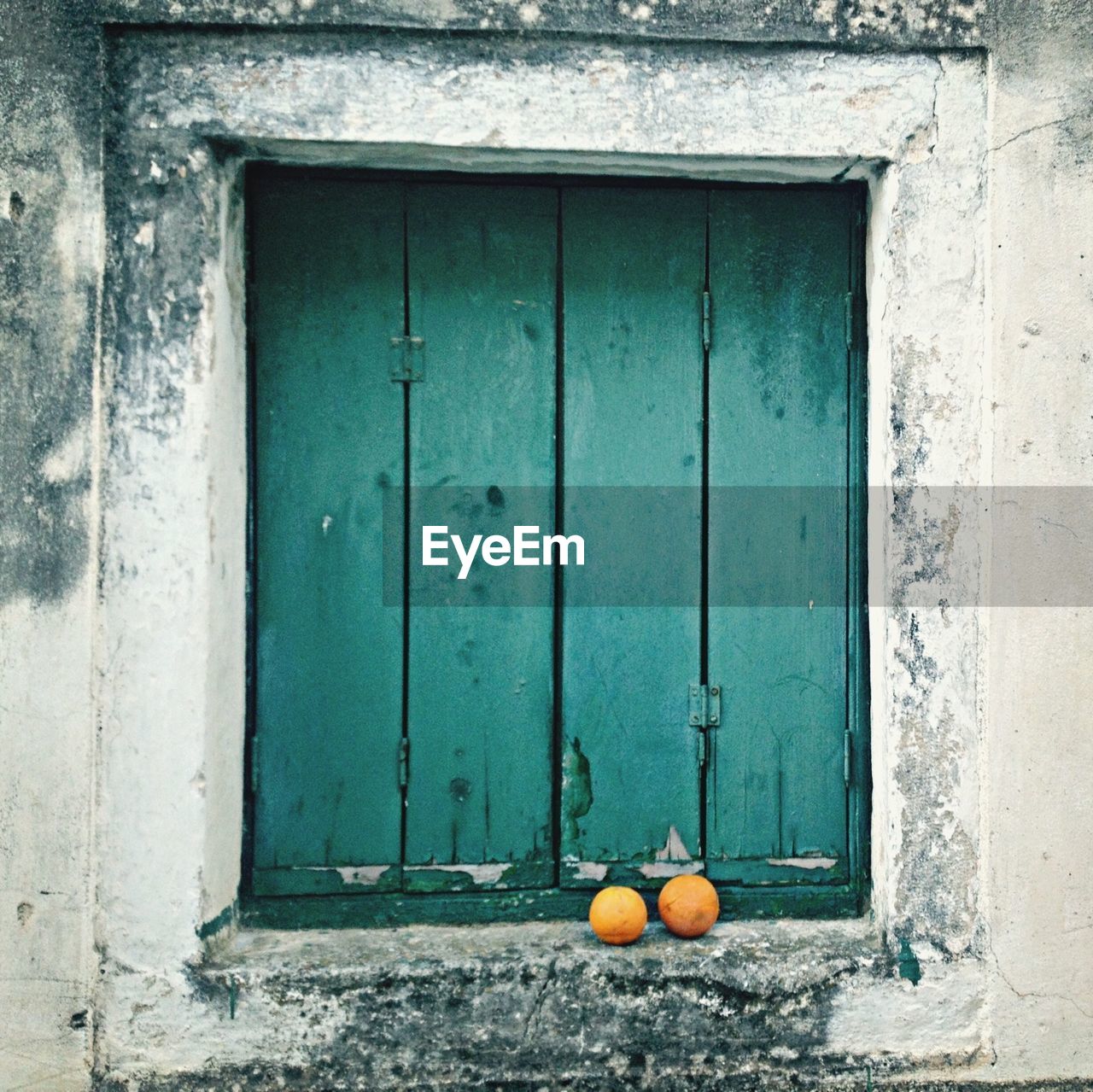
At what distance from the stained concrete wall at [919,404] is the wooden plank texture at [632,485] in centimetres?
46

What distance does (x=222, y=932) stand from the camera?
2094 mm

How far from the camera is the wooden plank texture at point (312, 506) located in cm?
220

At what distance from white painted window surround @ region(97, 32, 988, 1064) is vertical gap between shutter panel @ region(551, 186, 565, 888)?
0.91ft

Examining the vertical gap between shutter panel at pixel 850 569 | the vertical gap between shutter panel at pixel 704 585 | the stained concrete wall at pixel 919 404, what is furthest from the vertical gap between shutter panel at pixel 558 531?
the vertical gap between shutter panel at pixel 850 569

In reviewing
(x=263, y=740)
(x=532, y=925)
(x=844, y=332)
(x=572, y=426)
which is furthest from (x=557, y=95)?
(x=532, y=925)

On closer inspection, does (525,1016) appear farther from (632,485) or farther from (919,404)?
(919,404)

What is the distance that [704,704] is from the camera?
2.23 metres

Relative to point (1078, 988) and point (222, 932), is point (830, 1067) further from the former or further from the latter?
point (222, 932)

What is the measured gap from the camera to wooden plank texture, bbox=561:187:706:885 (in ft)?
7.32

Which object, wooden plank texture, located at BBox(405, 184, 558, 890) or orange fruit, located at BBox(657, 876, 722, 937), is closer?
orange fruit, located at BBox(657, 876, 722, 937)

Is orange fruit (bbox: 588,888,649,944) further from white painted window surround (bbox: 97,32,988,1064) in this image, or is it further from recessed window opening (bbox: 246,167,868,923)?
white painted window surround (bbox: 97,32,988,1064)

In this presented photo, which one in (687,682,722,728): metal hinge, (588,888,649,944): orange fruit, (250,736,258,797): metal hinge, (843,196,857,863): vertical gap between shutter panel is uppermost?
(843,196,857,863): vertical gap between shutter panel

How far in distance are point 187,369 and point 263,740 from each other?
851mm

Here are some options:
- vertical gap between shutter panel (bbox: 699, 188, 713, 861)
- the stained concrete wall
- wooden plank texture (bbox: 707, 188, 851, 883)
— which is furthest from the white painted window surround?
vertical gap between shutter panel (bbox: 699, 188, 713, 861)
